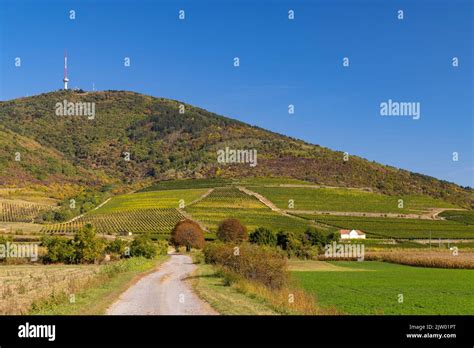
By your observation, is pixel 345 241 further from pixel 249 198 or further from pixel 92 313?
pixel 92 313

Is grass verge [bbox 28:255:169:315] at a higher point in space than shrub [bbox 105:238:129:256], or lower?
higher

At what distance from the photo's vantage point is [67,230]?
104 m

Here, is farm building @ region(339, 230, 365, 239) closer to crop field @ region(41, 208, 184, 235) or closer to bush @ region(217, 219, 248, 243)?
bush @ region(217, 219, 248, 243)

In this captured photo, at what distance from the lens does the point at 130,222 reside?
11912 centimetres

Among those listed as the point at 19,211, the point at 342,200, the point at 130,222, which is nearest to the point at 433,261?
the point at 130,222

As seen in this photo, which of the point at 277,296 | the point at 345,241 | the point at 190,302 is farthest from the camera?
the point at 345,241

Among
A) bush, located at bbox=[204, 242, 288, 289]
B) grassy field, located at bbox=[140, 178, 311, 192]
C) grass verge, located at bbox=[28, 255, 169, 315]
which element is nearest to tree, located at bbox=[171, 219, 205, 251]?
bush, located at bbox=[204, 242, 288, 289]

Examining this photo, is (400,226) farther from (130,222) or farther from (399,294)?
(399,294)

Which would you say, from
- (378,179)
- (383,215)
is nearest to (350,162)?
(378,179)

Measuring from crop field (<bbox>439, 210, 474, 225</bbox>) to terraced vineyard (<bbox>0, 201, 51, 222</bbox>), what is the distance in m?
98.2

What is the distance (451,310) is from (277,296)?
381 inches

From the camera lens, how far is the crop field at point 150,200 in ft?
447

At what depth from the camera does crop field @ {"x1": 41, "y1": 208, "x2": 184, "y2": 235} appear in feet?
359

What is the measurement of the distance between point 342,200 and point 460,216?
28534mm
